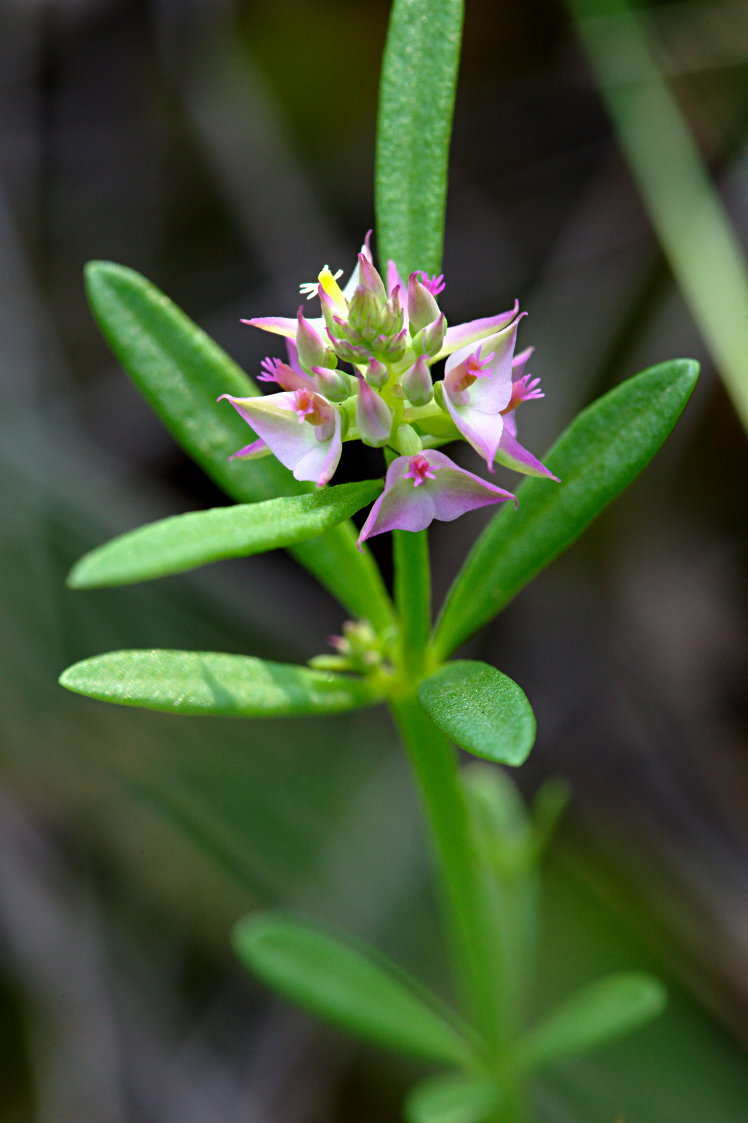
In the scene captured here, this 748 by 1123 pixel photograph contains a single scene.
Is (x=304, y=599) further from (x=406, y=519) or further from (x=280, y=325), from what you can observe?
(x=406, y=519)

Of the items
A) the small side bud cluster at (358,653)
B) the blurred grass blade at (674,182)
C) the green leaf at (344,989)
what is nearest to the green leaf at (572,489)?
the small side bud cluster at (358,653)

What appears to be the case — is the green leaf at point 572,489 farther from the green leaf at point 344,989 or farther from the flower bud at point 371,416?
the green leaf at point 344,989

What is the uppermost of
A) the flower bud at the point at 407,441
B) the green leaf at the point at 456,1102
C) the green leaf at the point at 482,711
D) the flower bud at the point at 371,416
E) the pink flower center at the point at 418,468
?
the flower bud at the point at 371,416

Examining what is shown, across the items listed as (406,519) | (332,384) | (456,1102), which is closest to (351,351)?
(332,384)

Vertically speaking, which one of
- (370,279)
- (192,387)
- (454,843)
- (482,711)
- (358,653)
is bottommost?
(454,843)

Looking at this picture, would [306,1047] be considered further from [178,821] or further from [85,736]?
[85,736]

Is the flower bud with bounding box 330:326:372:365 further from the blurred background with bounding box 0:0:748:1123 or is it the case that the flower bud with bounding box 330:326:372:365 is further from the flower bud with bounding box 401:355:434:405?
the blurred background with bounding box 0:0:748:1123

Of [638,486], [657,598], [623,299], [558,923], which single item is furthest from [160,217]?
[558,923]

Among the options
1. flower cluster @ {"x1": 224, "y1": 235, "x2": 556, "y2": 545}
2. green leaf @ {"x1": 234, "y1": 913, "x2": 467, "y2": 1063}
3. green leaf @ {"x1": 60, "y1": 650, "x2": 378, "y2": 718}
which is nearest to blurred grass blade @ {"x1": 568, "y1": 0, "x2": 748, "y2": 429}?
flower cluster @ {"x1": 224, "y1": 235, "x2": 556, "y2": 545}
